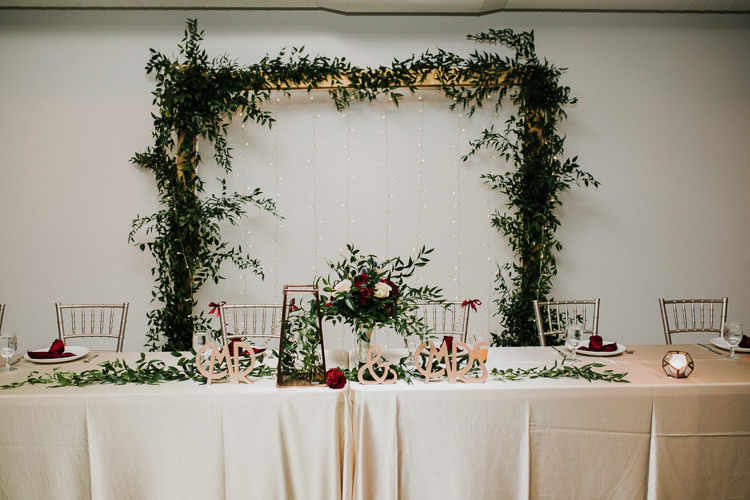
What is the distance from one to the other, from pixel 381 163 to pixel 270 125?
926 mm

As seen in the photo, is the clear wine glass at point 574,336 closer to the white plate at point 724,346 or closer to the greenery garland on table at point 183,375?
the greenery garland on table at point 183,375

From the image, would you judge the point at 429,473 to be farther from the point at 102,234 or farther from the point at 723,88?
the point at 723,88

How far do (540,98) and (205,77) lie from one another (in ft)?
8.53

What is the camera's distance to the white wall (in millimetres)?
3699

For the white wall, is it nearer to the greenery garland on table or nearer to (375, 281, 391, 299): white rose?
the greenery garland on table

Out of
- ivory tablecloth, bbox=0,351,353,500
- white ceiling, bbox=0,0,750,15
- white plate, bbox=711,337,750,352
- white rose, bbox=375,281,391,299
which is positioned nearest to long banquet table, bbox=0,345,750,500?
ivory tablecloth, bbox=0,351,353,500

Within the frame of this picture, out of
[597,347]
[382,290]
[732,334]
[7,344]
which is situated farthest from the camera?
[597,347]

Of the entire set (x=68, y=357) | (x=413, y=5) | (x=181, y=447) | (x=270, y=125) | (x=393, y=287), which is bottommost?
(x=181, y=447)

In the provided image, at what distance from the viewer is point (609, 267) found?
150 inches

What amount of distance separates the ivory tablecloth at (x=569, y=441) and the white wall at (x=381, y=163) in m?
1.99

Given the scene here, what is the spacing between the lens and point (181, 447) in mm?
1731

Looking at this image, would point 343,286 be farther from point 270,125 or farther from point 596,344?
point 270,125

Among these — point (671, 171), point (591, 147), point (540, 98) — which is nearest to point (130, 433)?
point (540, 98)

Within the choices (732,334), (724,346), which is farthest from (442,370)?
(724,346)
